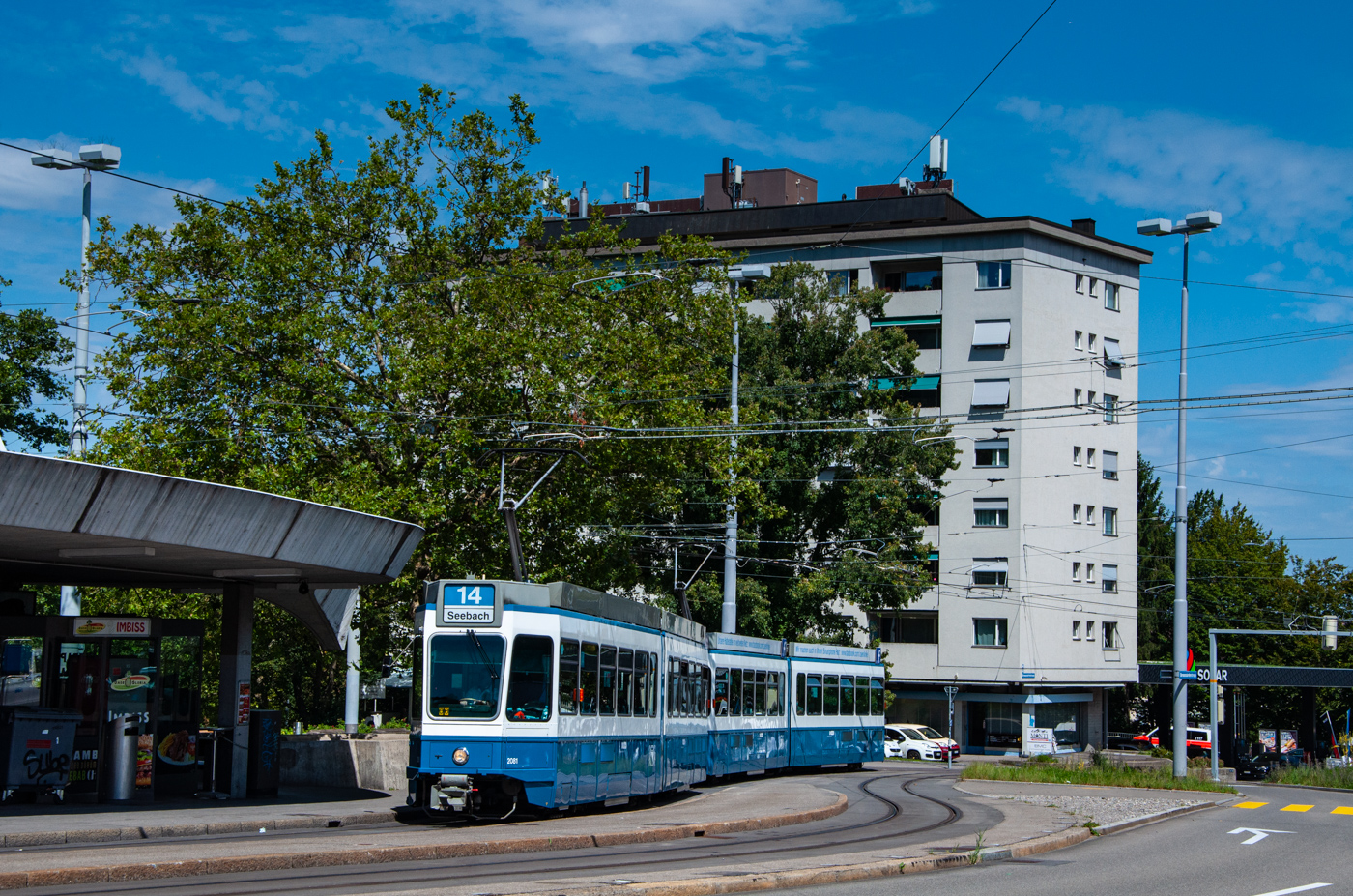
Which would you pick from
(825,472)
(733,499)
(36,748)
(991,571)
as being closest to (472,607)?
(36,748)

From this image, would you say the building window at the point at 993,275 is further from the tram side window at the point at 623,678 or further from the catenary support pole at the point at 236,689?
the catenary support pole at the point at 236,689

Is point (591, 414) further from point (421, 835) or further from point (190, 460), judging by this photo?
point (421, 835)

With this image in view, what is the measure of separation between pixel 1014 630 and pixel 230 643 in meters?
45.6


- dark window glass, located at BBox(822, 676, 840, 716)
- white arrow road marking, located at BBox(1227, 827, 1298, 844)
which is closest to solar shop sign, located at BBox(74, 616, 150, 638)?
white arrow road marking, located at BBox(1227, 827, 1298, 844)

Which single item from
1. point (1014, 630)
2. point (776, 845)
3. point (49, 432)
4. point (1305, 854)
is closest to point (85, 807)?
point (776, 845)

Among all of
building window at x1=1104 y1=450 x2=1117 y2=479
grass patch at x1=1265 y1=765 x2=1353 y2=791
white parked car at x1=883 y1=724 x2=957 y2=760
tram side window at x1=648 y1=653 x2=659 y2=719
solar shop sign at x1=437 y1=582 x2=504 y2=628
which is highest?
building window at x1=1104 y1=450 x2=1117 y2=479

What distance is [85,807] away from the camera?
638 inches

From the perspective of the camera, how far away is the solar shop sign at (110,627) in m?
16.8

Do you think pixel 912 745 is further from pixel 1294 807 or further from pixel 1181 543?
pixel 1294 807

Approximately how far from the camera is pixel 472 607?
54.4 feet

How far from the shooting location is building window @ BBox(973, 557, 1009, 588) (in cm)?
5928

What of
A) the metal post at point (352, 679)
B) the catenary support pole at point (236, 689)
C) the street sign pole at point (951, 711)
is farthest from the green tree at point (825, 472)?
the catenary support pole at point (236, 689)

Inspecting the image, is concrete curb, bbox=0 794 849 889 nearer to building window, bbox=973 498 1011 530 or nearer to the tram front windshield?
the tram front windshield

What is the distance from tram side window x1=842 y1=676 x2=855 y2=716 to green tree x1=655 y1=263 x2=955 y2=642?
7.37m
